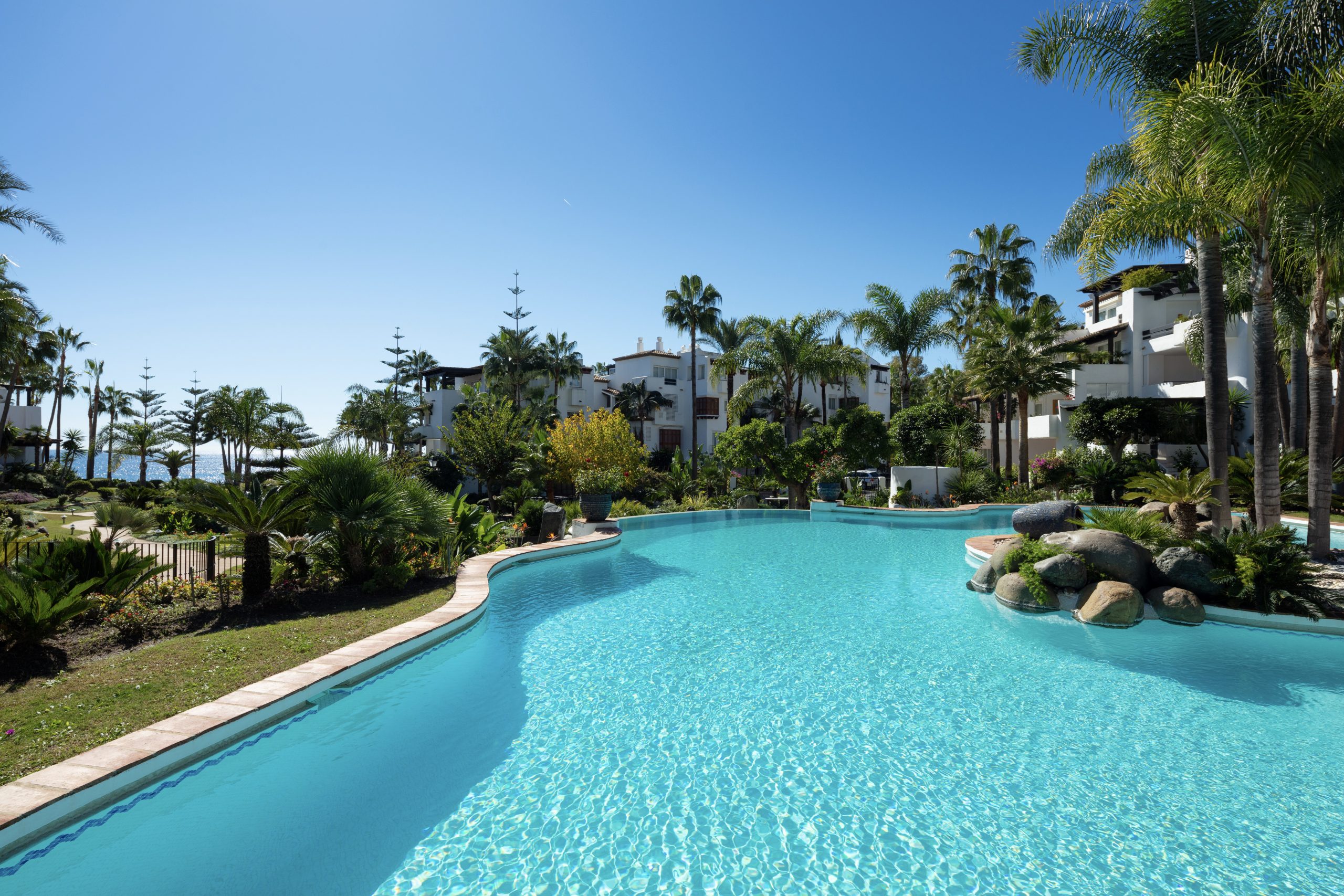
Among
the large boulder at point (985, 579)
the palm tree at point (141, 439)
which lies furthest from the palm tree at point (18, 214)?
the palm tree at point (141, 439)

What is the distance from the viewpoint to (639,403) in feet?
156

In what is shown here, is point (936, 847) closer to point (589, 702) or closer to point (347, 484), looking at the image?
point (589, 702)

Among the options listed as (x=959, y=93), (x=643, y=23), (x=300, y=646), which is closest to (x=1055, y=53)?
(x=959, y=93)

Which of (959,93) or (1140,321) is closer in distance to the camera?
(959,93)

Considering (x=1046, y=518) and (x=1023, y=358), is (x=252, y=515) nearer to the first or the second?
(x=1046, y=518)

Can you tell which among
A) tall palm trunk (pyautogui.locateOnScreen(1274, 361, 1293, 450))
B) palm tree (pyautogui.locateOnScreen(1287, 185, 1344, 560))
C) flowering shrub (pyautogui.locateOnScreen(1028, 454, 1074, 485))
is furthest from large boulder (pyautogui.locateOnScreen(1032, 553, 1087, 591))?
flowering shrub (pyautogui.locateOnScreen(1028, 454, 1074, 485))

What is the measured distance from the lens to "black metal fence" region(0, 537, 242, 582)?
29.4 ft

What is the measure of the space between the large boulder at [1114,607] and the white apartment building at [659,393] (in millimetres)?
Result: 36910

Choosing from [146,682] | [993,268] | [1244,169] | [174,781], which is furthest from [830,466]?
[174,781]

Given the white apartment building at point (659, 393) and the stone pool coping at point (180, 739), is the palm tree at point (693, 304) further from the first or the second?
the stone pool coping at point (180, 739)

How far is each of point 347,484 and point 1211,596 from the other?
Result: 14.5 metres

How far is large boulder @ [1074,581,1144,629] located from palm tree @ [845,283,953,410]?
21.4 m

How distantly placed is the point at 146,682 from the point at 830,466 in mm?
23093

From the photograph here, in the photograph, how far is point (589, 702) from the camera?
7.03 m
